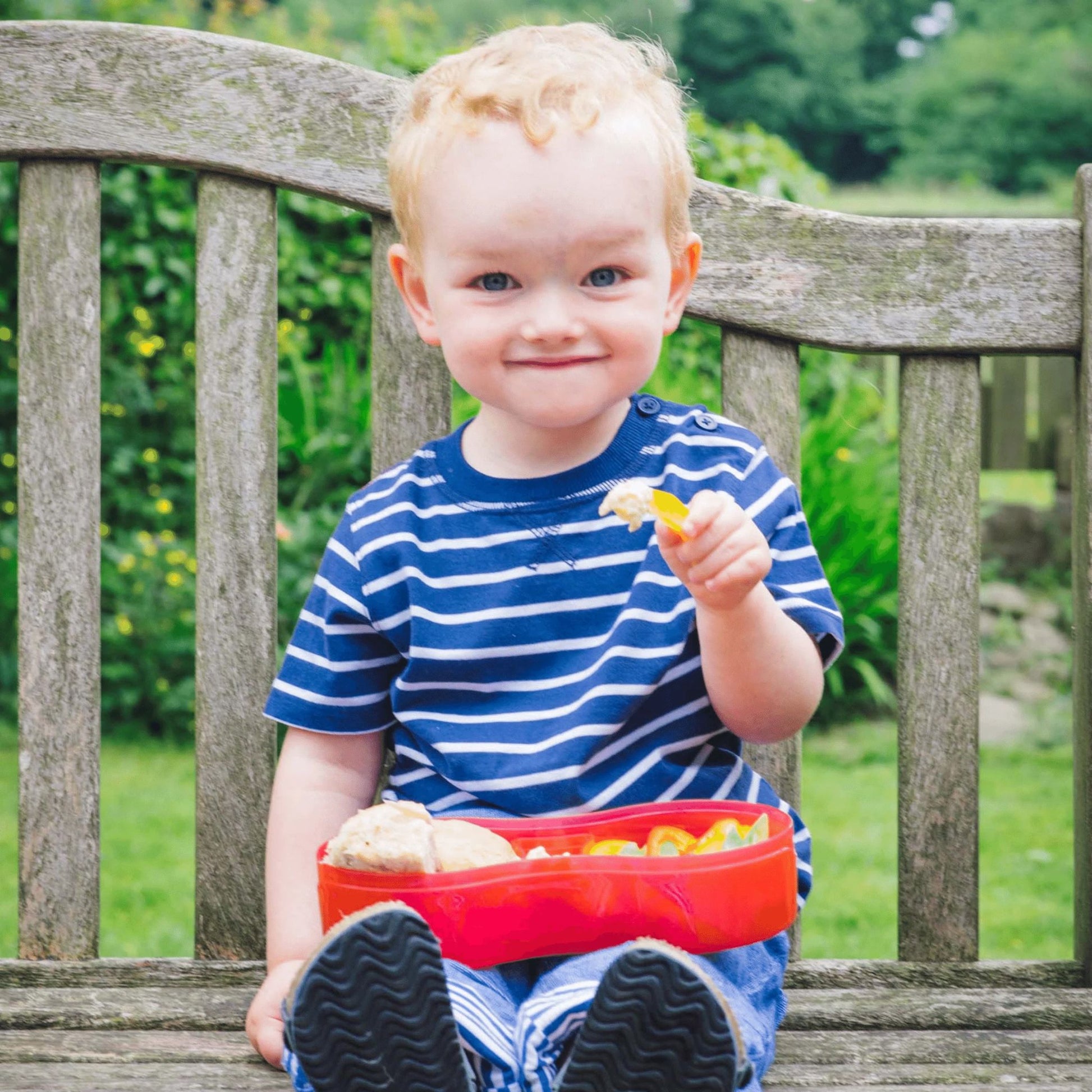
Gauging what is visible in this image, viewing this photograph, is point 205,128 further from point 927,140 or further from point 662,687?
point 927,140

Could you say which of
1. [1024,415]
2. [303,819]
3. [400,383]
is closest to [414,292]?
[400,383]

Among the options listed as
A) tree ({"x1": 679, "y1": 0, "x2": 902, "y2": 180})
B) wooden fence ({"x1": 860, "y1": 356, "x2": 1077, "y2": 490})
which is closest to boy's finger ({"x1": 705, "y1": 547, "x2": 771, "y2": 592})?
wooden fence ({"x1": 860, "y1": 356, "x2": 1077, "y2": 490})

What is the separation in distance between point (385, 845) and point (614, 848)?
221 mm

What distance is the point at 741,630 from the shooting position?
4.28ft

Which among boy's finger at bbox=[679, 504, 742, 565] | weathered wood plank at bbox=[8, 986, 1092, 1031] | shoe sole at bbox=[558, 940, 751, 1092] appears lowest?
weathered wood plank at bbox=[8, 986, 1092, 1031]

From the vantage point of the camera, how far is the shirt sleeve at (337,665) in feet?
4.92

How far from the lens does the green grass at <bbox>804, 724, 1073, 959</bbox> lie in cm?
294

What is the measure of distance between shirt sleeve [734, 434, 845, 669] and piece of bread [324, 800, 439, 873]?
1.42 ft

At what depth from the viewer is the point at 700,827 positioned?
1.33 m

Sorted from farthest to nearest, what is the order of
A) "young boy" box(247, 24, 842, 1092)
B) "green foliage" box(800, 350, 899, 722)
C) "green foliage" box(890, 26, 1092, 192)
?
"green foliage" box(890, 26, 1092, 192)
"green foliage" box(800, 350, 899, 722)
"young boy" box(247, 24, 842, 1092)

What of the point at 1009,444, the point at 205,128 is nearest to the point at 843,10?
the point at 1009,444

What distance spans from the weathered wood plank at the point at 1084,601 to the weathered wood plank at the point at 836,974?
0.21 ft

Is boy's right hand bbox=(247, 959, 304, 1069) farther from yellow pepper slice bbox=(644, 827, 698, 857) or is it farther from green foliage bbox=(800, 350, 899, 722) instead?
green foliage bbox=(800, 350, 899, 722)

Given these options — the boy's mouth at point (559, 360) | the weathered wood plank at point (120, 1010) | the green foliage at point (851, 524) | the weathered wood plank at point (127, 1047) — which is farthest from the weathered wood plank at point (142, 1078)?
the green foliage at point (851, 524)
